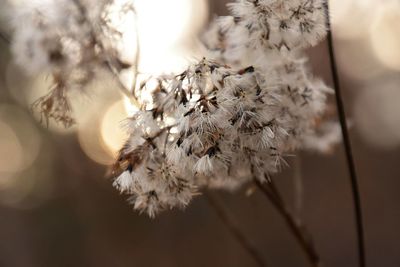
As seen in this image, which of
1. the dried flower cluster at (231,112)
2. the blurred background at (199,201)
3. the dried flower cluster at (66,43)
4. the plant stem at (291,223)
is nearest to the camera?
the dried flower cluster at (231,112)

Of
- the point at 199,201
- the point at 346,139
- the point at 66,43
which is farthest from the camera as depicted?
the point at 199,201

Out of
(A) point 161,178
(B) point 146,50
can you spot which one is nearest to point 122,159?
(A) point 161,178

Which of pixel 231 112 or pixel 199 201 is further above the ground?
pixel 231 112

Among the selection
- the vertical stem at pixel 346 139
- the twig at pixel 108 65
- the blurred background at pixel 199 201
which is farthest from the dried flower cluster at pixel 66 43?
the blurred background at pixel 199 201

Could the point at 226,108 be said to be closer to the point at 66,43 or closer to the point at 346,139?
the point at 346,139

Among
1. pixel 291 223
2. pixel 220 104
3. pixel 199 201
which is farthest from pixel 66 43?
pixel 199 201

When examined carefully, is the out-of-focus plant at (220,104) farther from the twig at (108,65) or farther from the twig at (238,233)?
the twig at (238,233)

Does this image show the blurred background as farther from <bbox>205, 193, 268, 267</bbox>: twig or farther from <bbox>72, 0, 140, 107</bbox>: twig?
<bbox>205, 193, 268, 267</bbox>: twig
